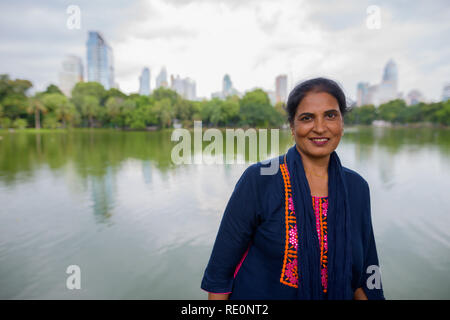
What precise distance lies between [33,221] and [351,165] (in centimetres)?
1063

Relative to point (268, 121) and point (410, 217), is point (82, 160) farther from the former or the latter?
point (268, 121)

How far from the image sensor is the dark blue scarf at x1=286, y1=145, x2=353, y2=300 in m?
1.38

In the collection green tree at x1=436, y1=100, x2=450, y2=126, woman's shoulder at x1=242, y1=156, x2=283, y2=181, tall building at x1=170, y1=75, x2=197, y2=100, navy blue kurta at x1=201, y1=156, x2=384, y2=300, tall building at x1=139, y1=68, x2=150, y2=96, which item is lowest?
navy blue kurta at x1=201, y1=156, x2=384, y2=300

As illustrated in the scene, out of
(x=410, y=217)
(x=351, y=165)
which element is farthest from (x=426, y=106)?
(x=410, y=217)

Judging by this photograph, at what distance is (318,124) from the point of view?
4.74 ft

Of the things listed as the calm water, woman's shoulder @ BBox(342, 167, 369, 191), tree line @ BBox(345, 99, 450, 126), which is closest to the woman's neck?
woman's shoulder @ BBox(342, 167, 369, 191)

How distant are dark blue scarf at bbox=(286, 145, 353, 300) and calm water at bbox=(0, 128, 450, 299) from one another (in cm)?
246

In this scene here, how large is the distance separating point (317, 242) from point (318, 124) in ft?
1.83

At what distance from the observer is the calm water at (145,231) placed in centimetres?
369

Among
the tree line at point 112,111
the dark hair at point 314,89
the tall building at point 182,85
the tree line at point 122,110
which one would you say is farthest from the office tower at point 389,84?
the dark hair at point 314,89

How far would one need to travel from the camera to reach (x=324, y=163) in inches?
61.0

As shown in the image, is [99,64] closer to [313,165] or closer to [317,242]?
[313,165]

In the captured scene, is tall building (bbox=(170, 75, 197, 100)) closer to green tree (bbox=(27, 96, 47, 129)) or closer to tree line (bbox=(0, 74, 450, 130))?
tree line (bbox=(0, 74, 450, 130))

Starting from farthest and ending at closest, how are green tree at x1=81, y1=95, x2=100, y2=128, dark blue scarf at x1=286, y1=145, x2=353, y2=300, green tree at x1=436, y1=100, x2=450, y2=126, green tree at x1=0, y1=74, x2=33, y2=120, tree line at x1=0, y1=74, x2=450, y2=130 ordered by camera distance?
green tree at x1=436, y1=100, x2=450, y2=126
green tree at x1=81, y1=95, x2=100, y2=128
tree line at x1=0, y1=74, x2=450, y2=130
green tree at x1=0, y1=74, x2=33, y2=120
dark blue scarf at x1=286, y1=145, x2=353, y2=300
